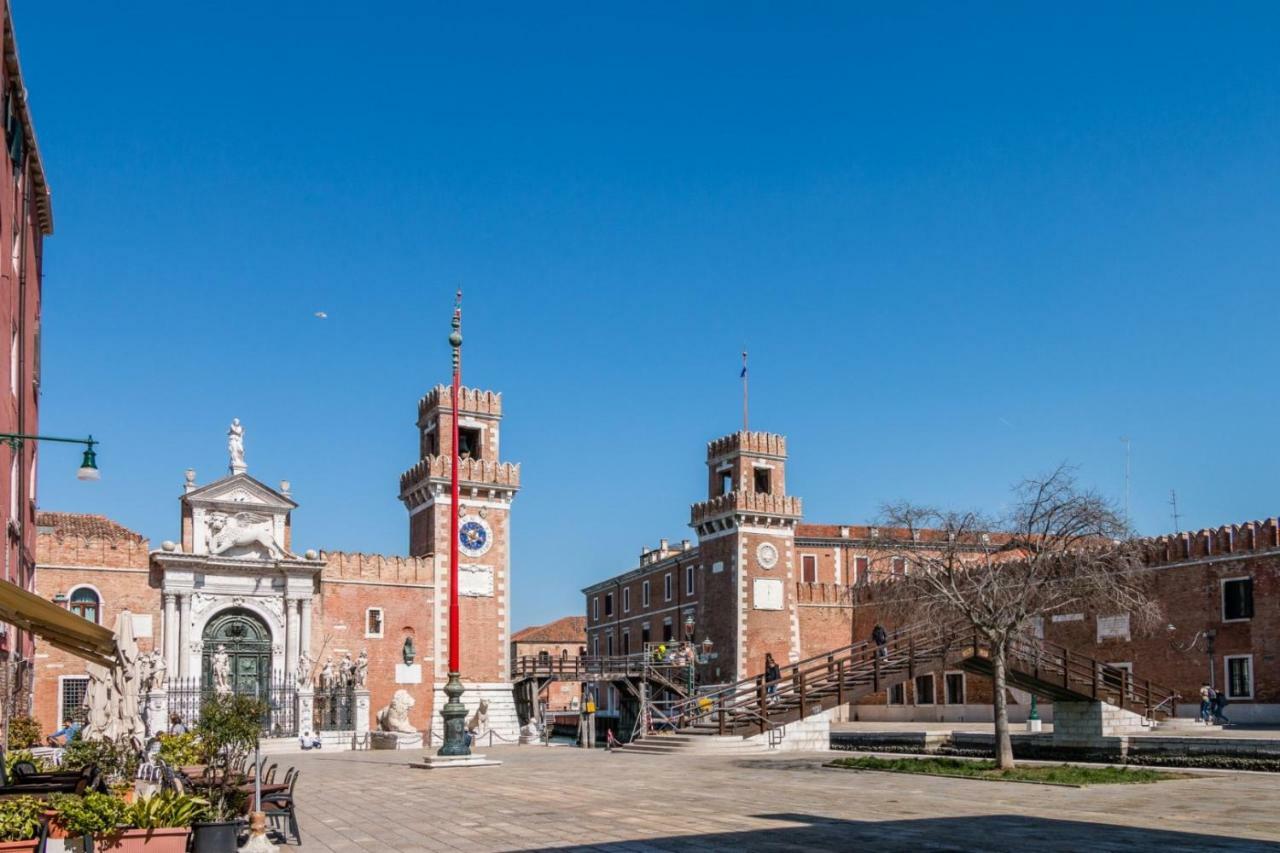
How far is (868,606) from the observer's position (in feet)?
177

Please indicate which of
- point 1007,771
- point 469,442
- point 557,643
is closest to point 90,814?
point 1007,771

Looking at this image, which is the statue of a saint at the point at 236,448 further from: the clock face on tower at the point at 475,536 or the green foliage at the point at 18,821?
the green foliage at the point at 18,821

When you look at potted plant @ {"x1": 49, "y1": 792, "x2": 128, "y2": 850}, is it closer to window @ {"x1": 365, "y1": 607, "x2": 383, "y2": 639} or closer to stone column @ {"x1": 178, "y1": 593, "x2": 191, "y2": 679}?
stone column @ {"x1": 178, "y1": 593, "x2": 191, "y2": 679}

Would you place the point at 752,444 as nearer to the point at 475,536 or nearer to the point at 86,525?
the point at 475,536

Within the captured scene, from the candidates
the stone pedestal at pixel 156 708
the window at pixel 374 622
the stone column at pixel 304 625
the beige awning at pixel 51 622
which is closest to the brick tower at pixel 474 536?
the window at pixel 374 622

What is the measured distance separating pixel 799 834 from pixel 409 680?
31783 mm

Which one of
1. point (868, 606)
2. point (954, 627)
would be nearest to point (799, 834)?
point (954, 627)

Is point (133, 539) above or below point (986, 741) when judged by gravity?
above

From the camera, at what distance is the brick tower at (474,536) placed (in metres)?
43.8

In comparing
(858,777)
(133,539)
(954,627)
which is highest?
(133,539)

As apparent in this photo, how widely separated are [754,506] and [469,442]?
38.5 feet

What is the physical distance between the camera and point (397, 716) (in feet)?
127

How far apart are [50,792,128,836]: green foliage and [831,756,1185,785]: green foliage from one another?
526 inches

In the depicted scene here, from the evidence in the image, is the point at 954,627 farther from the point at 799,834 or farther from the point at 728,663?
the point at 728,663
